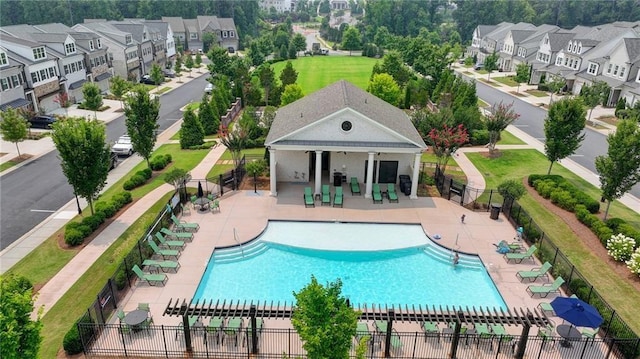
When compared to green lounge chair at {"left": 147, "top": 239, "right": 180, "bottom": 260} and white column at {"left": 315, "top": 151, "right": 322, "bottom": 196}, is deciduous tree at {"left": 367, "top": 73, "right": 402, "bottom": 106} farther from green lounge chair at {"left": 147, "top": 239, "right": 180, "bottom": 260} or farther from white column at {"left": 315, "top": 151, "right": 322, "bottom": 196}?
green lounge chair at {"left": 147, "top": 239, "right": 180, "bottom": 260}

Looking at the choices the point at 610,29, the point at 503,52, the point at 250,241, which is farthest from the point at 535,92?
the point at 250,241

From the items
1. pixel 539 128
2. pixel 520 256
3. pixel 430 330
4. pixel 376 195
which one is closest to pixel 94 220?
pixel 376 195

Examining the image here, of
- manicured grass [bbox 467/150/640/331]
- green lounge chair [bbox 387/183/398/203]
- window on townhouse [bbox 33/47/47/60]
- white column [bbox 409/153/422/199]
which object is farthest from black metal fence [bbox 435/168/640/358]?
window on townhouse [bbox 33/47/47/60]

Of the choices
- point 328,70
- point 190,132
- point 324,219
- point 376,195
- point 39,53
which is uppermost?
point 39,53

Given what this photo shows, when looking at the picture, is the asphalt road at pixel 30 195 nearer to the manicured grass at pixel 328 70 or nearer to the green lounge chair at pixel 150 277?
the green lounge chair at pixel 150 277

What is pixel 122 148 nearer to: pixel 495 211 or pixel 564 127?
pixel 495 211

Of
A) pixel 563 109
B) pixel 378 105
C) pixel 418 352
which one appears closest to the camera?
pixel 418 352

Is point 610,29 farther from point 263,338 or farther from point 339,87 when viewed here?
point 263,338
